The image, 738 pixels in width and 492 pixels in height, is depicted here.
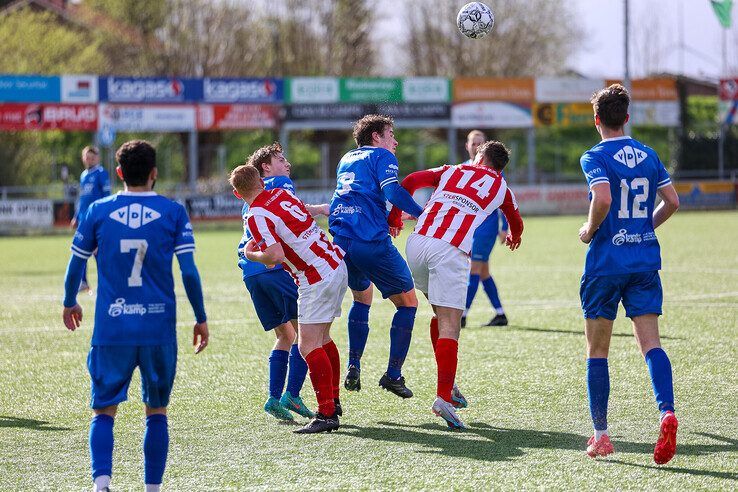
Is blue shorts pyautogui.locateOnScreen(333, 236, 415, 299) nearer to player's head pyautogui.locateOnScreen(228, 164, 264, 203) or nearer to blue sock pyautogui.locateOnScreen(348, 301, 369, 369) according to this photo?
blue sock pyautogui.locateOnScreen(348, 301, 369, 369)

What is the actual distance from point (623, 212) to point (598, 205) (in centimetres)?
22

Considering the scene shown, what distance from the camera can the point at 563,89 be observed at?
4366 cm

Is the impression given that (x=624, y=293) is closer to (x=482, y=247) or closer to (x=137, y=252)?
(x=137, y=252)

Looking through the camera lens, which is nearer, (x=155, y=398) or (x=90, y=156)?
(x=155, y=398)

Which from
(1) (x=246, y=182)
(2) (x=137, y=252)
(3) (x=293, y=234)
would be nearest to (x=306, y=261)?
(3) (x=293, y=234)

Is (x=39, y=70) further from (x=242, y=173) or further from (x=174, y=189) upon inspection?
(x=242, y=173)

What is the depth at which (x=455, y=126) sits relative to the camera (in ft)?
138

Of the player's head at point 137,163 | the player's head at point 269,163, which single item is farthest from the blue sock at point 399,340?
the player's head at point 137,163

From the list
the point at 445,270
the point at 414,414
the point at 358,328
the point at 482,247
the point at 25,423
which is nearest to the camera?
the point at 445,270

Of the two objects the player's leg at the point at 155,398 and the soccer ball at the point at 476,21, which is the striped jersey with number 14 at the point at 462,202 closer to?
the player's leg at the point at 155,398

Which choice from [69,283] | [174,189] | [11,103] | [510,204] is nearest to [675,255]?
[510,204]

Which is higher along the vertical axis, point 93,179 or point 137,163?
point 93,179

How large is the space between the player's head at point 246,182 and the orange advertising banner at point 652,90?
40.4 metres

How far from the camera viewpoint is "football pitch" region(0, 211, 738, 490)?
598 centimetres
